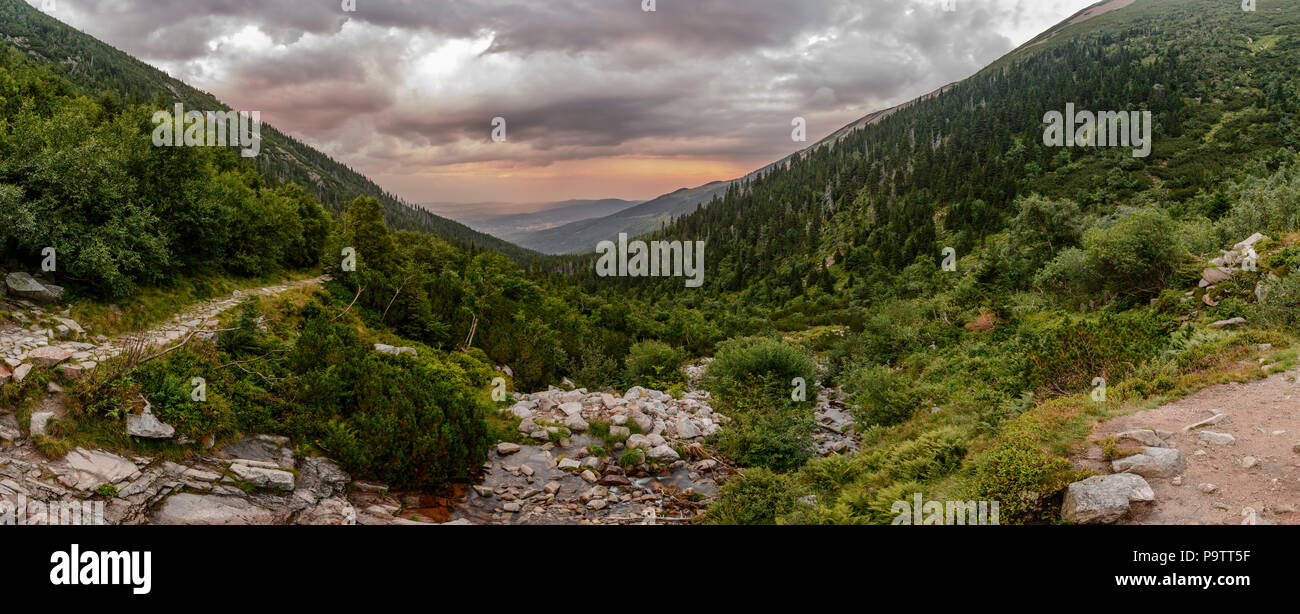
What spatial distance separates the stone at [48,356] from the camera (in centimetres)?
963

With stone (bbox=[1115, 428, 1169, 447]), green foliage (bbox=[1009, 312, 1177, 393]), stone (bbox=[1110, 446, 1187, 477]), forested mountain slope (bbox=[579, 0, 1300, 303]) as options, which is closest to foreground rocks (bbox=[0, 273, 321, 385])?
stone (bbox=[1110, 446, 1187, 477])

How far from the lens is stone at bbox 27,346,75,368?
9633 millimetres

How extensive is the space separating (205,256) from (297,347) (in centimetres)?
949

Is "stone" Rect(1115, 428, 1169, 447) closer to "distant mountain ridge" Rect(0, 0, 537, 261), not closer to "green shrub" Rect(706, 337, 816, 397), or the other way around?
"green shrub" Rect(706, 337, 816, 397)

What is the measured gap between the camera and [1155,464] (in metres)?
8.00

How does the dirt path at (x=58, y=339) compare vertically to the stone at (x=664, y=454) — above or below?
above

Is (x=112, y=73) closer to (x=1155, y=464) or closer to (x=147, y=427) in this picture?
(x=147, y=427)

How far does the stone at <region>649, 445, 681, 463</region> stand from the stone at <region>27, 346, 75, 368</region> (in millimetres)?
14035

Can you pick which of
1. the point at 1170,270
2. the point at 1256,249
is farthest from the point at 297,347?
the point at 1170,270

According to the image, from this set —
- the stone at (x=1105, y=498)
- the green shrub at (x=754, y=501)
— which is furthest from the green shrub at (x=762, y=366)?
the stone at (x=1105, y=498)

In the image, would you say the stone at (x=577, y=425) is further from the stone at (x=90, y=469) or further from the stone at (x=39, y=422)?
the stone at (x=39, y=422)

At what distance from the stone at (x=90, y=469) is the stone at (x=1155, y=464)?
1684cm
